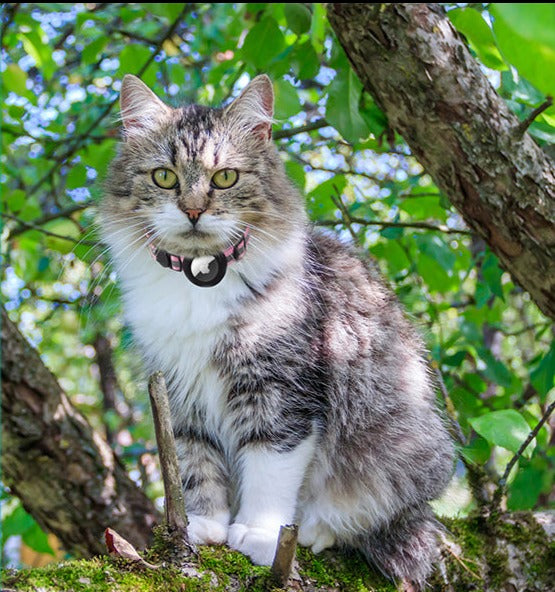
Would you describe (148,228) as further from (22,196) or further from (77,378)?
(77,378)

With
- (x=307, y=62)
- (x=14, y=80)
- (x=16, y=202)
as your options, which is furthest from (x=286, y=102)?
(x=16, y=202)

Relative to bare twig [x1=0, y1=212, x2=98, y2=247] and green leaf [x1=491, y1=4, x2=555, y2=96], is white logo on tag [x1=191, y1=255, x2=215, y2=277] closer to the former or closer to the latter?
Answer: bare twig [x1=0, y1=212, x2=98, y2=247]

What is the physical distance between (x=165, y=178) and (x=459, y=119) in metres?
0.97

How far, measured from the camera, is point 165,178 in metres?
2.33

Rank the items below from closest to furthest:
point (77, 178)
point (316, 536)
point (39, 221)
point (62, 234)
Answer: point (316, 536), point (77, 178), point (62, 234), point (39, 221)

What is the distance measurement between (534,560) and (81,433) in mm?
2063

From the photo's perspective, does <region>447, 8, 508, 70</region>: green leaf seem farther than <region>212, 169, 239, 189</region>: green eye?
No

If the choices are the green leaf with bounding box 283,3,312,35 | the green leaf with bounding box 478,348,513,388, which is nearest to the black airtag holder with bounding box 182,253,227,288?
the green leaf with bounding box 283,3,312,35

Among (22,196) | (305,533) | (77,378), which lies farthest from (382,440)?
(77,378)

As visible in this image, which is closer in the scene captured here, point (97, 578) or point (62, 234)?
point (97, 578)

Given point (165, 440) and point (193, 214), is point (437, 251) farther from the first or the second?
point (165, 440)

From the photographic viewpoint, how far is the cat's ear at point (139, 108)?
8.28 feet

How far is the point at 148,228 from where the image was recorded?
92.7 inches

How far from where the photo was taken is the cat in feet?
7.38
